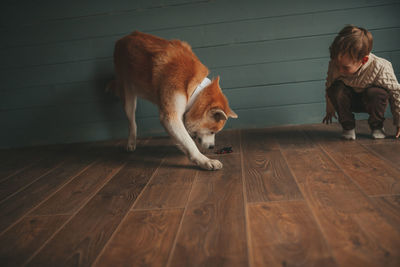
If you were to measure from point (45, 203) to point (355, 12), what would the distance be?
10.1 feet

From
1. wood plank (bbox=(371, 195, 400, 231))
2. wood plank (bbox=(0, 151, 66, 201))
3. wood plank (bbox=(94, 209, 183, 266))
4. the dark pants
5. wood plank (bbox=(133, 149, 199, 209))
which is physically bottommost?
wood plank (bbox=(0, 151, 66, 201))

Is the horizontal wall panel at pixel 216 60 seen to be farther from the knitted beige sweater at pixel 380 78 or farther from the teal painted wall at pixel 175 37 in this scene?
the knitted beige sweater at pixel 380 78

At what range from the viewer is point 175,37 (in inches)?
121

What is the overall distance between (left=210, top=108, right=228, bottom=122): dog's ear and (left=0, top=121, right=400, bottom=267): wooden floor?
0.30 metres

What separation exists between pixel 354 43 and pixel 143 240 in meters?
1.89

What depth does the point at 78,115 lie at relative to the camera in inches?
131

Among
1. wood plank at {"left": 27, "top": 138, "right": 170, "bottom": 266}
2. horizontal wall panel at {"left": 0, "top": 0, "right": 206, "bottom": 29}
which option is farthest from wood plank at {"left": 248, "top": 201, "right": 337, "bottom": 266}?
horizontal wall panel at {"left": 0, "top": 0, "right": 206, "bottom": 29}

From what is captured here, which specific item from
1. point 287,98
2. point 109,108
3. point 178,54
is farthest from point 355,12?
point 109,108

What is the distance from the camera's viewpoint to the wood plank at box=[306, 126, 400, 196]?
1505 millimetres

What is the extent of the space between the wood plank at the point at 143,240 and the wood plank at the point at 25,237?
33 cm

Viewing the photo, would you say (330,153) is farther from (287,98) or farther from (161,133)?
(161,133)

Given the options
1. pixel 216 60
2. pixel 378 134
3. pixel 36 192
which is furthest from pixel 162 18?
pixel 378 134

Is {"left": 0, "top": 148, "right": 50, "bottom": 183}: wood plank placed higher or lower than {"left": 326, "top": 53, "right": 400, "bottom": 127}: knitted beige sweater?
lower

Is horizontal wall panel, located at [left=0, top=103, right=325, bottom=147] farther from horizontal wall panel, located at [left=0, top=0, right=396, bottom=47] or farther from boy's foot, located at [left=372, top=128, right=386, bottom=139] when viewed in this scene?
horizontal wall panel, located at [left=0, top=0, right=396, bottom=47]
